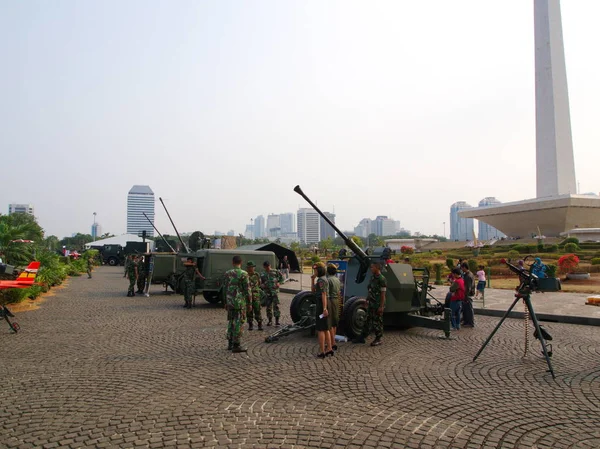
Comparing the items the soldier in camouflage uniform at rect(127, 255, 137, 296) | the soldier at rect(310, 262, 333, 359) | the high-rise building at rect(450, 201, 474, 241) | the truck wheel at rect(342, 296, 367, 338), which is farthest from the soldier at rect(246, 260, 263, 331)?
the high-rise building at rect(450, 201, 474, 241)

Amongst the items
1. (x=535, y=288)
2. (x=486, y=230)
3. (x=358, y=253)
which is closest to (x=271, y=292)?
(x=358, y=253)

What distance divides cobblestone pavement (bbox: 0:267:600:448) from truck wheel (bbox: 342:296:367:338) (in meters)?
0.48

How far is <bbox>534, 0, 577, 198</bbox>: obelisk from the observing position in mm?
46969

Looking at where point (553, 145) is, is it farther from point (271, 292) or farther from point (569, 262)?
point (271, 292)

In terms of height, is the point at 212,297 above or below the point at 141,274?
below

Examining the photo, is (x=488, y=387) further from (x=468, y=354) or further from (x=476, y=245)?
(x=476, y=245)

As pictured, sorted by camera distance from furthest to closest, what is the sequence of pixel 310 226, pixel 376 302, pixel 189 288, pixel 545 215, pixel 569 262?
pixel 310 226 → pixel 545 215 → pixel 569 262 → pixel 189 288 → pixel 376 302

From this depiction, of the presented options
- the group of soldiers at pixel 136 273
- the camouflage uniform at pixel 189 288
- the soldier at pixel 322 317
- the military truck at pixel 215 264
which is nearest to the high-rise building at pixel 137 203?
the group of soldiers at pixel 136 273

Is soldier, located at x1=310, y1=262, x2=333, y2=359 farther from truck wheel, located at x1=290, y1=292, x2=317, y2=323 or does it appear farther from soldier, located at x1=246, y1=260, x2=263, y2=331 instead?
soldier, located at x1=246, y1=260, x2=263, y2=331

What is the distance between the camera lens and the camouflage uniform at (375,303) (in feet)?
27.7

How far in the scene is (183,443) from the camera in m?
4.15

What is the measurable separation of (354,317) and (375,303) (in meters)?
0.62

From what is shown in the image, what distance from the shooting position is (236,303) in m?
7.99

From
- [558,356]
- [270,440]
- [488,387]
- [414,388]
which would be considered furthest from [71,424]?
[558,356]
